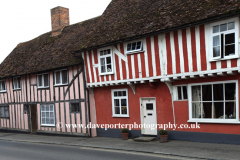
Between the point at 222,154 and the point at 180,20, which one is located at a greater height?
the point at 180,20

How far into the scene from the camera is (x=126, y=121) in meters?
14.0

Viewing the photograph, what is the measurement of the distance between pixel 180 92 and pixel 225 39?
10.5ft

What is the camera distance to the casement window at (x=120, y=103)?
1408 centimetres

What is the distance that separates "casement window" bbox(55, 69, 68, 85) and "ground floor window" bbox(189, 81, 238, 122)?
8633 mm

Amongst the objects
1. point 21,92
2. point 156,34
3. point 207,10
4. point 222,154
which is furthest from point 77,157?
point 21,92

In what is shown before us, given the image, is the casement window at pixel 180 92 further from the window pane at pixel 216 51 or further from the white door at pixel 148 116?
the window pane at pixel 216 51

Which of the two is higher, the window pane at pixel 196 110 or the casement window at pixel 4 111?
the window pane at pixel 196 110

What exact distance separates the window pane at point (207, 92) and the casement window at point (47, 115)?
35.0ft

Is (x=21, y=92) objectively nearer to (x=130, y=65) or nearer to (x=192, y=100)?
(x=130, y=65)

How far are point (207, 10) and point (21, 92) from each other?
607 inches

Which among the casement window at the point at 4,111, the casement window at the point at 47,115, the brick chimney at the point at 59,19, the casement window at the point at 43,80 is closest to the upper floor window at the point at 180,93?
the casement window at the point at 47,115

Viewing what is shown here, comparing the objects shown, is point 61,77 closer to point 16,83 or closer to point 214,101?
point 16,83

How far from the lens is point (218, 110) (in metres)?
10.8

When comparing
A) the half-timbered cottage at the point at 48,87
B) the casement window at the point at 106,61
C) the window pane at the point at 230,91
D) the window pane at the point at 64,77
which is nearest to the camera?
the window pane at the point at 230,91
